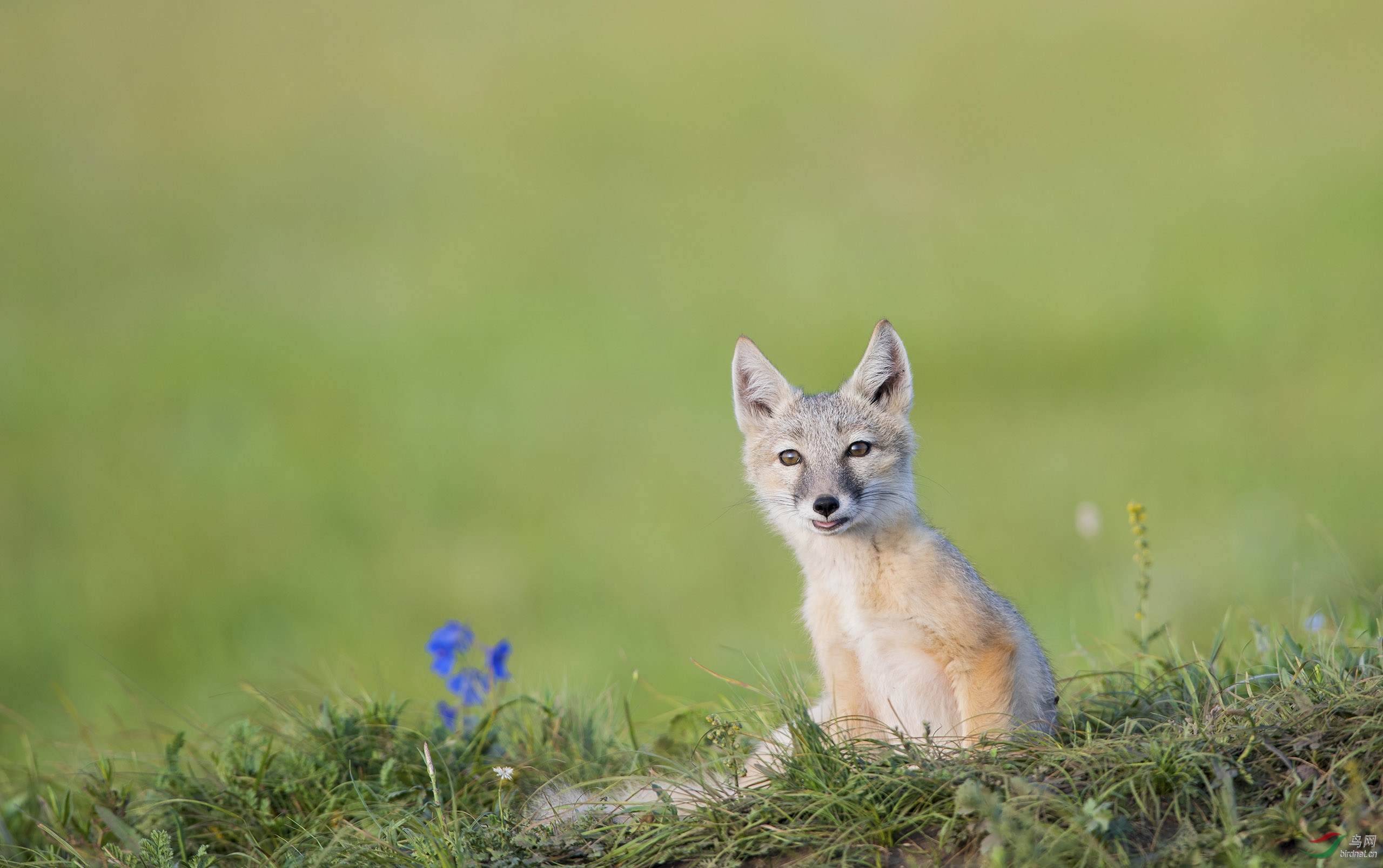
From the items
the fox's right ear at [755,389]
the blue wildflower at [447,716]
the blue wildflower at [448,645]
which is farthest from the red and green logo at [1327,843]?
the blue wildflower at [448,645]

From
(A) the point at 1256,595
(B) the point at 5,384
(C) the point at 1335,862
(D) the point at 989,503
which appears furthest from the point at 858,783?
(B) the point at 5,384

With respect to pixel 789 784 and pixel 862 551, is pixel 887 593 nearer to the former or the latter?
pixel 862 551

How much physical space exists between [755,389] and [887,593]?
1.58 meters

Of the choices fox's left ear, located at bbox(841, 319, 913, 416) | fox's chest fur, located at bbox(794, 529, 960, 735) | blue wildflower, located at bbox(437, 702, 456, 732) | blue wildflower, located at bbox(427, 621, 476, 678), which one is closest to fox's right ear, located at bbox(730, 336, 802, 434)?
fox's left ear, located at bbox(841, 319, 913, 416)

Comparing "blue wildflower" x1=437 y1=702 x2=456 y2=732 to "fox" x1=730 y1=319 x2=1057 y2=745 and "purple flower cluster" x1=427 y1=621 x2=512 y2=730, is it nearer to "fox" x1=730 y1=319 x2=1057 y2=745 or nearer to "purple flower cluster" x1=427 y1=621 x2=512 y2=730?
"purple flower cluster" x1=427 y1=621 x2=512 y2=730

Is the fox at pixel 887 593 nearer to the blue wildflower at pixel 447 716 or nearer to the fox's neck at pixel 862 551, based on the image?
the fox's neck at pixel 862 551

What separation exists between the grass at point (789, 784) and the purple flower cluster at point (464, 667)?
121 millimetres

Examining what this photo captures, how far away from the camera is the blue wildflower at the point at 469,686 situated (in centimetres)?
495

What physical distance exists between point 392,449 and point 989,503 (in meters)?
7.37

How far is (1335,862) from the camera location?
8.17 ft

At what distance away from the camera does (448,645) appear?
5.08 m

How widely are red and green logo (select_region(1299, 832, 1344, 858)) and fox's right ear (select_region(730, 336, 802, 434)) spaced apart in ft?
10.3

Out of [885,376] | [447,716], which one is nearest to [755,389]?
[885,376]

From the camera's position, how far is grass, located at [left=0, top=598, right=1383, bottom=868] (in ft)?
9.80
